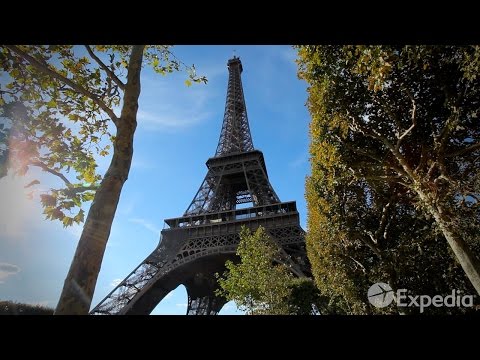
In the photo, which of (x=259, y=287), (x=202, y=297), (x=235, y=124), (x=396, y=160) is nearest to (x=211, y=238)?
(x=202, y=297)

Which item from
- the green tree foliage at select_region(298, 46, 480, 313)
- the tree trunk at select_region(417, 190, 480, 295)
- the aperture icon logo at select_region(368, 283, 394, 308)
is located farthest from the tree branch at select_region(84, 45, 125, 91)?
the aperture icon logo at select_region(368, 283, 394, 308)

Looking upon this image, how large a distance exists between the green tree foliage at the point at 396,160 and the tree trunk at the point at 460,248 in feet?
0.06

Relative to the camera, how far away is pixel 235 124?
Result: 41.9 metres

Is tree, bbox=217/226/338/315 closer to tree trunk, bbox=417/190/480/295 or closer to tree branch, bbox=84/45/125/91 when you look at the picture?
tree trunk, bbox=417/190/480/295

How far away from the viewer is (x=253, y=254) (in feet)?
57.1

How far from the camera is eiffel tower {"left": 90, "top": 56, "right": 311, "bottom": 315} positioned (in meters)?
24.7

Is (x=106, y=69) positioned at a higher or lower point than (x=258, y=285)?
higher

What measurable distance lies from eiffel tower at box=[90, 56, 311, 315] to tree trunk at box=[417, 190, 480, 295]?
16.1m

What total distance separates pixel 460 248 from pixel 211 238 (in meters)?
22.5

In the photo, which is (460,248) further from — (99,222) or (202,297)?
(202,297)

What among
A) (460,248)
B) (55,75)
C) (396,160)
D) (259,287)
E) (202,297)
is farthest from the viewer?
(202,297)

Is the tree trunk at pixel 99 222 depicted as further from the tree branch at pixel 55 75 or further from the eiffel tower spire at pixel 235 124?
the eiffel tower spire at pixel 235 124
